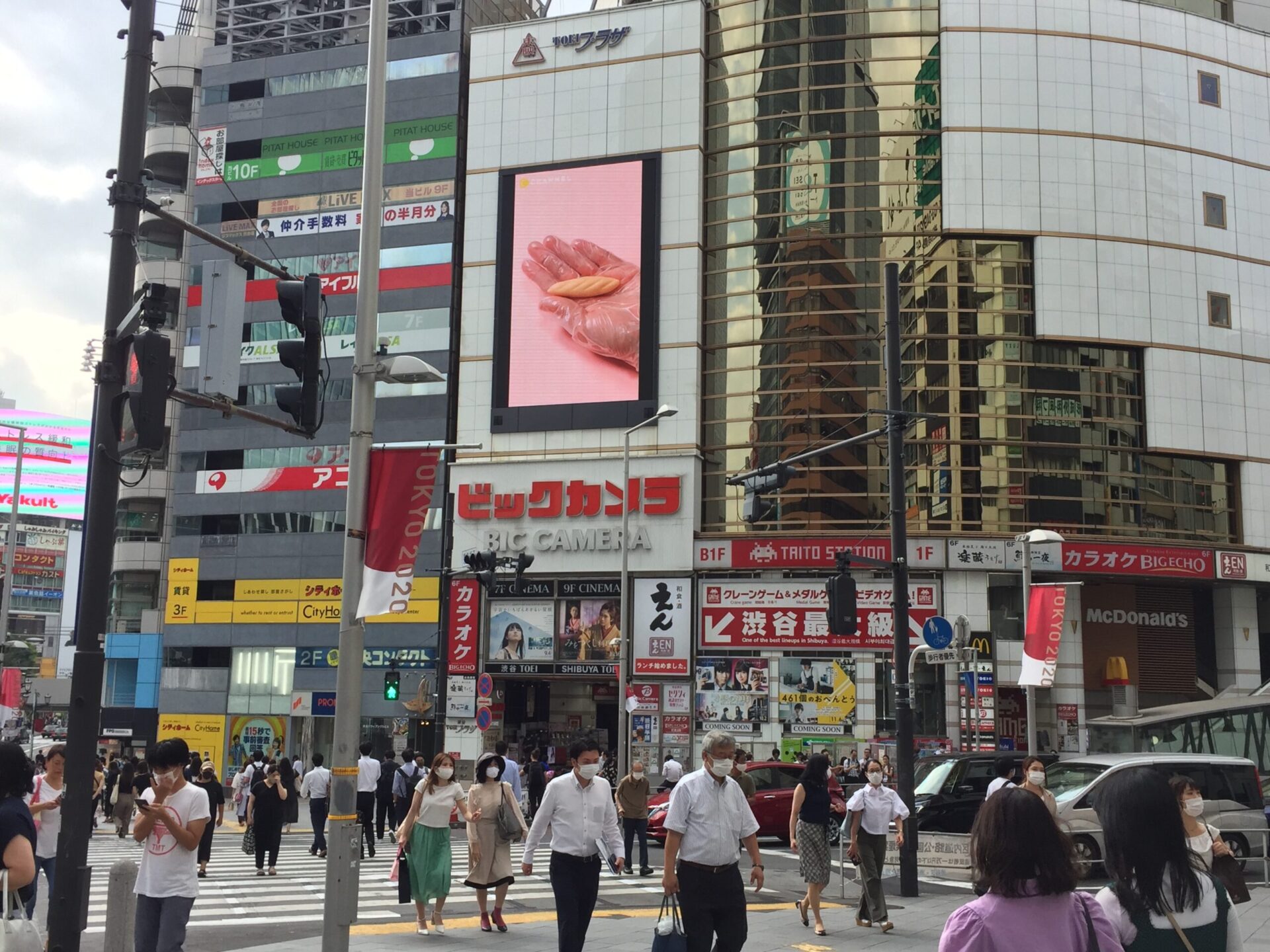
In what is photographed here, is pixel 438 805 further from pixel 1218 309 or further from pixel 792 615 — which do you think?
pixel 1218 309

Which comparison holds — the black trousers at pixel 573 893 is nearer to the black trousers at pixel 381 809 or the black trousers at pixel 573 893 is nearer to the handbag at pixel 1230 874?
the handbag at pixel 1230 874

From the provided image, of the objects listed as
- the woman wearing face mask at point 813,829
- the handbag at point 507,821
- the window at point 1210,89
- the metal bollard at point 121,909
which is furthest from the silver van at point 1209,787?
the window at point 1210,89

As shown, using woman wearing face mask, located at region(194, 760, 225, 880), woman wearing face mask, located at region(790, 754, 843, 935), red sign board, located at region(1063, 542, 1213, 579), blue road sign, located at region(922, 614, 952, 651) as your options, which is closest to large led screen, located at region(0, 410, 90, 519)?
red sign board, located at region(1063, 542, 1213, 579)

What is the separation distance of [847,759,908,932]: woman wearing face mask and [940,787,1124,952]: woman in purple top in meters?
10.7

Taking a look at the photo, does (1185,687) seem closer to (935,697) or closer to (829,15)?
(935,697)

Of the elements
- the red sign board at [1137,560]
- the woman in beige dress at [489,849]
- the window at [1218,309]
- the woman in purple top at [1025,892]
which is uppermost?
the window at [1218,309]

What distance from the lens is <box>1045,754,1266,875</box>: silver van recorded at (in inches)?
784

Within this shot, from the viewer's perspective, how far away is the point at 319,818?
22609 mm

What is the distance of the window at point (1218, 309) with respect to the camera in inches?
1684

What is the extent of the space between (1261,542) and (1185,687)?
530cm

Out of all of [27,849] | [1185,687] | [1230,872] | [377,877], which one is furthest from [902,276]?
[27,849]

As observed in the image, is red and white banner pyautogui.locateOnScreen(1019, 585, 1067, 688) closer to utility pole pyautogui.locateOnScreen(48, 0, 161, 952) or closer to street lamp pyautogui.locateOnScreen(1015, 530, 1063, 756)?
street lamp pyautogui.locateOnScreen(1015, 530, 1063, 756)

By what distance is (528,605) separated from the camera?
43938 millimetres

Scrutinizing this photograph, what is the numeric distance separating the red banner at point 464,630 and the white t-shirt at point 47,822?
3217 cm
